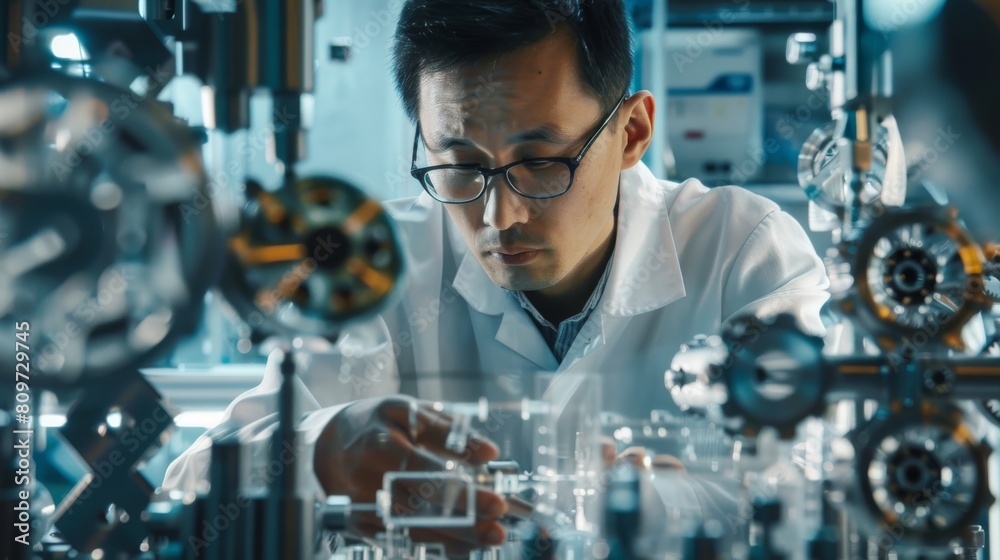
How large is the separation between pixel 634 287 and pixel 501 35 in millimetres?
498

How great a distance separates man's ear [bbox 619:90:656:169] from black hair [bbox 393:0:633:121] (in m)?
0.10

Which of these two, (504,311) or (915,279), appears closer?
(915,279)

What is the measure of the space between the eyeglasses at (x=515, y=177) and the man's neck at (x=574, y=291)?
1.33 ft

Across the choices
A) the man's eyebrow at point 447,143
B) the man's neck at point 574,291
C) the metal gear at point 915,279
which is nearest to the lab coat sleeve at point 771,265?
the man's neck at point 574,291

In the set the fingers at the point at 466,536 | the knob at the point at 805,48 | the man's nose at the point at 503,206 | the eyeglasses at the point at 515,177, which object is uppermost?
the knob at the point at 805,48

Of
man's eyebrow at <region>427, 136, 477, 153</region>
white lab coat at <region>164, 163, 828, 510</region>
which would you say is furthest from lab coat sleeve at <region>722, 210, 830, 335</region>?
man's eyebrow at <region>427, 136, 477, 153</region>

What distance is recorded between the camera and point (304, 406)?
71 centimetres

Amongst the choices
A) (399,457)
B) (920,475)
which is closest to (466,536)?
(399,457)

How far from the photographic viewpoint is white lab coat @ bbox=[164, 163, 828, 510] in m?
1.20

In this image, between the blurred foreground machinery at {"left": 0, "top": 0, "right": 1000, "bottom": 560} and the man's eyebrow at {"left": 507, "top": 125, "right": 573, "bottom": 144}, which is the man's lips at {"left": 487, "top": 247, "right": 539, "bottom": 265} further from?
the blurred foreground machinery at {"left": 0, "top": 0, "right": 1000, "bottom": 560}

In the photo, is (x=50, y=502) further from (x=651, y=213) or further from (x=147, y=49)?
(x=651, y=213)

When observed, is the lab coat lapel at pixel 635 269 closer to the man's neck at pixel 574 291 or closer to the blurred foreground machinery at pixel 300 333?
the man's neck at pixel 574 291

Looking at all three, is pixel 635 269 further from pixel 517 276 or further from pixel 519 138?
pixel 519 138

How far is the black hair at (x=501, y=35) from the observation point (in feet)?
3.19
